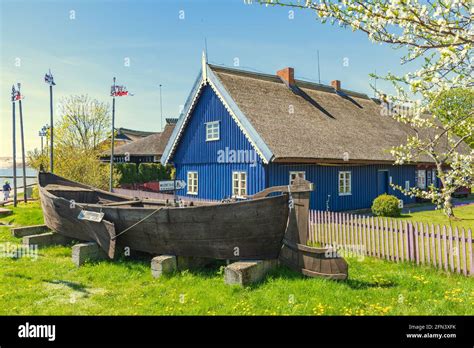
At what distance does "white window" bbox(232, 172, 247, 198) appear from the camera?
Answer: 1712cm

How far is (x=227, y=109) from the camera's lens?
17547 mm

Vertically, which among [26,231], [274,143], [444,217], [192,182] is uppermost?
[274,143]

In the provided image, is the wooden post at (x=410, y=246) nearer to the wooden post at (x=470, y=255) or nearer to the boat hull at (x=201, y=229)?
the wooden post at (x=470, y=255)

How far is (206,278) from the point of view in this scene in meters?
7.64

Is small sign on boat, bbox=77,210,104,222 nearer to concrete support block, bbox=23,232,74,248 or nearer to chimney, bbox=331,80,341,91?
concrete support block, bbox=23,232,74,248

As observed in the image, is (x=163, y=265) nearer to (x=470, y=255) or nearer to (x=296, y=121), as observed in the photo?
(x=470, y=255)

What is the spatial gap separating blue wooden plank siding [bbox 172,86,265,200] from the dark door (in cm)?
891

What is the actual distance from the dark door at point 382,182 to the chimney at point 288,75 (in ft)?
26.1

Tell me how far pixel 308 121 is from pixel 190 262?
41.7ft

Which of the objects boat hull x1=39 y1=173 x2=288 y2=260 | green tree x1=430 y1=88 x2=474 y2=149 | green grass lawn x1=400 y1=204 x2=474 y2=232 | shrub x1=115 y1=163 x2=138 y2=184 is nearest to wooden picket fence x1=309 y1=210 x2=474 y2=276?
green tree x1=430 y1=88 x2=474 y2=149

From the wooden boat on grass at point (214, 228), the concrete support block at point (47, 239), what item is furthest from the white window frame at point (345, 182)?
the concrete support block at point (47, 239)

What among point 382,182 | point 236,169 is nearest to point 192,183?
point 236,169

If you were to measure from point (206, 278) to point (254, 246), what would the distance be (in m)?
1.32

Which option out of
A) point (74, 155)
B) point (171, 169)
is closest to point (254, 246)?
point (74, 155)
